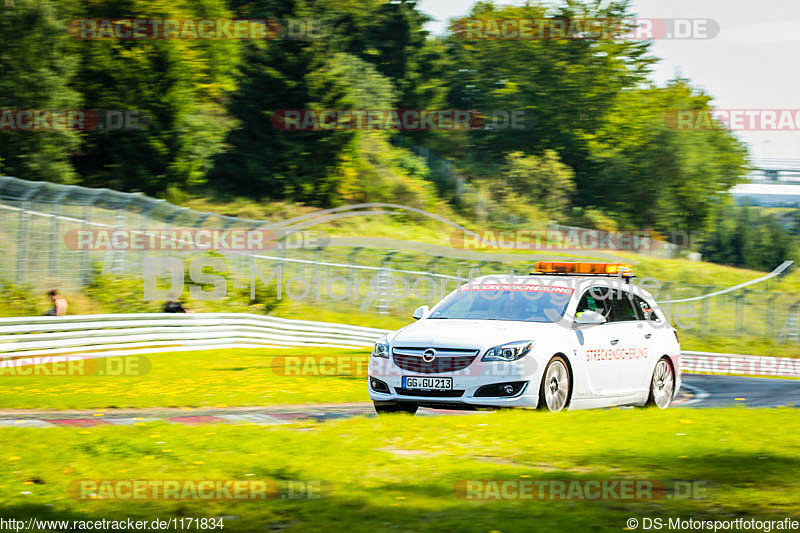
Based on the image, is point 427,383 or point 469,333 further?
point 469,333

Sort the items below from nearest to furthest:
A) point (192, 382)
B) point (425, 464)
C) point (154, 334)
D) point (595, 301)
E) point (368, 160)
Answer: point (425, 464) < point (595, 301) < point (192, 382) < point (154, 334) < point (368, 160)

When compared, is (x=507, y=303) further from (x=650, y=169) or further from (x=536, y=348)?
(x=650, y=169)

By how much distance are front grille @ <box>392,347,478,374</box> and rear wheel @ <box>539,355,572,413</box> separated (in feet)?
2.65

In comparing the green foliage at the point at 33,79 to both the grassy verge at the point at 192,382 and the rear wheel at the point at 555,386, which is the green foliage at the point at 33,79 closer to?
the grassy verge at the point at 192,382

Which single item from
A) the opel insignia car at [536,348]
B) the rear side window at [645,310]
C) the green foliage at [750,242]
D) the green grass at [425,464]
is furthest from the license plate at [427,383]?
the green foliage at [750,242]

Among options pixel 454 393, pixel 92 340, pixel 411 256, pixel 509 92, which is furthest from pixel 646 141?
pixel 454 393

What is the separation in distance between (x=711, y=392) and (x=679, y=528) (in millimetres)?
13349

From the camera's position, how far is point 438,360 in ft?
34.4

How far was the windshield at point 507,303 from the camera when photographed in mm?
11359

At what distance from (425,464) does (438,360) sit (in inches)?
119

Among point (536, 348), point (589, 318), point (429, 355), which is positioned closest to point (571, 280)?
point (589, 318)

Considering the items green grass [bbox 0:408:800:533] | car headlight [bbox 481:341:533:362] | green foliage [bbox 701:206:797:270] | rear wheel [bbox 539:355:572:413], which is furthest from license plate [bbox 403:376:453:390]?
green foliage [bbox 701:206:797:270]

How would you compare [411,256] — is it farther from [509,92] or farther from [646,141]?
[646,141]

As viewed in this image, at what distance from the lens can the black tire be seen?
1089 centimetres
